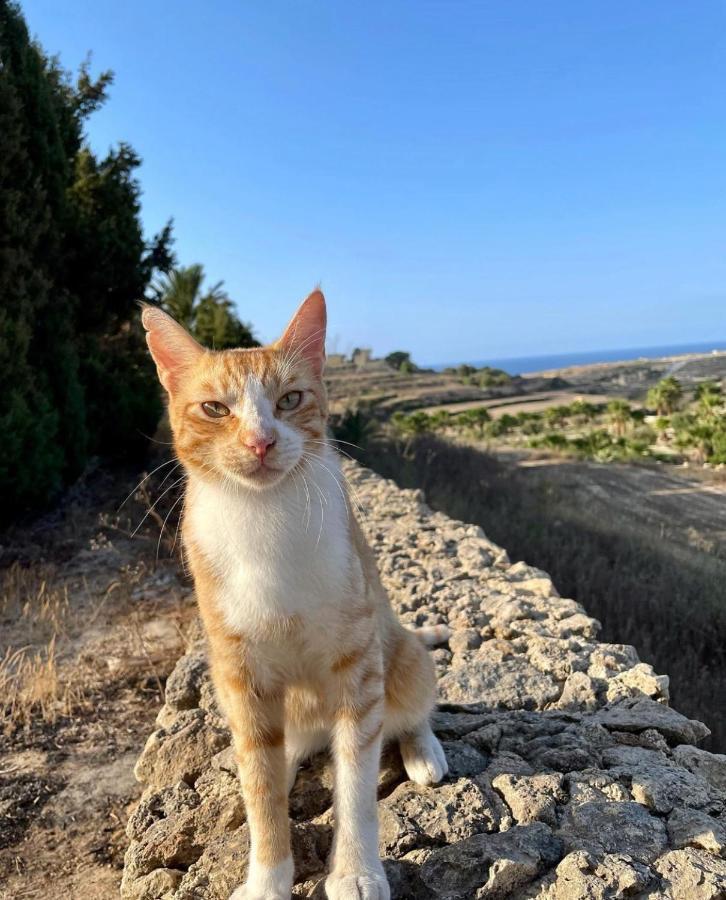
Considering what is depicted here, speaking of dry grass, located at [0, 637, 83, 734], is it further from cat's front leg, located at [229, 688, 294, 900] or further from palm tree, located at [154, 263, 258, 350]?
palm tree, located at [154, 263, 258, 350]

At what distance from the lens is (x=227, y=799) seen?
2.53m

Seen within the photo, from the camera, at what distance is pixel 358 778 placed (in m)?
2.03

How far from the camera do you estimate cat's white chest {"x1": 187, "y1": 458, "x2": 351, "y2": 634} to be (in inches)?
78.2

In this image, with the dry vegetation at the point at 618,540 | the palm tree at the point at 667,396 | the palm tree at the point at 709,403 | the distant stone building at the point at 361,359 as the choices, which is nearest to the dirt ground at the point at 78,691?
the dry vegetation at the point at 618,540

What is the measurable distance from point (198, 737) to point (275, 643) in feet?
4.12

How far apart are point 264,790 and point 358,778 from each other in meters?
0.29

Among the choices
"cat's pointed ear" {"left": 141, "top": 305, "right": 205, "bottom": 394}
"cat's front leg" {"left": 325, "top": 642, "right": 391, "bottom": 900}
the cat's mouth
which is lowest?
"cat's front leg" {"left": 325, "top": 642, "right": 391, "bottom": 900}

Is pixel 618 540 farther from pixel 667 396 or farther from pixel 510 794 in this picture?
pixel 667 396

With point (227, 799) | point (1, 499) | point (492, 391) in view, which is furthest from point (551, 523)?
point (492, 391)

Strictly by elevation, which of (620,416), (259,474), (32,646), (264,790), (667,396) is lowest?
(620,416)

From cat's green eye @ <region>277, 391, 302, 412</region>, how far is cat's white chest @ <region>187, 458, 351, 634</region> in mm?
245

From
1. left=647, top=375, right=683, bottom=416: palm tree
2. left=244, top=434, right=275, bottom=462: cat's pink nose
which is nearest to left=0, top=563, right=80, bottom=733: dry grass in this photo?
left=244, top=434, right=275, bottom=462: cat's pink nose

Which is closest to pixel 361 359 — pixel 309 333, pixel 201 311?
pixel 201 311

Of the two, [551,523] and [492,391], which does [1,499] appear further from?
[492,391]
